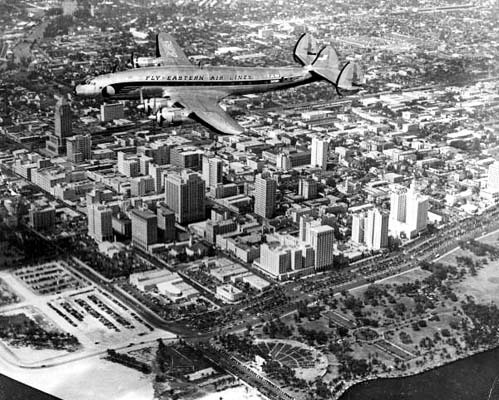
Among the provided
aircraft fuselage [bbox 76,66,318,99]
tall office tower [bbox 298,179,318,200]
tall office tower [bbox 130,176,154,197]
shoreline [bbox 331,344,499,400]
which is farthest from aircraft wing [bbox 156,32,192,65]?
tall office tower [bbox 298,179,318,200]

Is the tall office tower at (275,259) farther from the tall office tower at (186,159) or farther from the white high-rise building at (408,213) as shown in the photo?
the tall office tower at (186,159)

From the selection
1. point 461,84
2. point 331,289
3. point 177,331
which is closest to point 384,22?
point 461,84

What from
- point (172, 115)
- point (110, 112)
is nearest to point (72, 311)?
point (172, 115)

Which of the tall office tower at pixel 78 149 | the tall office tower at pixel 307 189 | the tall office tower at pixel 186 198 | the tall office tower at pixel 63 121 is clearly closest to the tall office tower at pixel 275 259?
the tall office tower at pixel 186 198

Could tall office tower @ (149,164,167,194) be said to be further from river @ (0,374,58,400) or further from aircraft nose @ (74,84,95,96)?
aircraft nose @ (74,84,95,96)

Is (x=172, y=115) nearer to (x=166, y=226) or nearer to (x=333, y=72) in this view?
(x=333, y=72)

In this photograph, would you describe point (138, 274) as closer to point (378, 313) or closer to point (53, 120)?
point (378, 313)

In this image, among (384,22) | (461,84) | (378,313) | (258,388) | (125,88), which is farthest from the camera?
(384,22)
